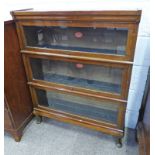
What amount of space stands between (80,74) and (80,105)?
32 cm

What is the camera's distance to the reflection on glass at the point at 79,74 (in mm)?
1214

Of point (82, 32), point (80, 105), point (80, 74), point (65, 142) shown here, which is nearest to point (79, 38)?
point (82, 32)

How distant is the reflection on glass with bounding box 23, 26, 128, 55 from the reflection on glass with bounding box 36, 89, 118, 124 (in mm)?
445

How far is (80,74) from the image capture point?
1.33 metres

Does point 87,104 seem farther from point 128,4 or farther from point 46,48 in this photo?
point 128,4

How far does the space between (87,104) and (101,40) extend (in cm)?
60

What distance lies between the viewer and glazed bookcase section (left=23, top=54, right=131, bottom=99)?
114 centimetres

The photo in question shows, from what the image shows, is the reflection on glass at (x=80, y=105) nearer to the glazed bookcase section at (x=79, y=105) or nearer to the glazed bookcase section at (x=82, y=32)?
the glazed bookcase section at (x=79, y=105)

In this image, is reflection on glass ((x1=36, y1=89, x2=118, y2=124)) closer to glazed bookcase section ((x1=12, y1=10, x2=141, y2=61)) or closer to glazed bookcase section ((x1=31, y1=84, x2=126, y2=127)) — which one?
glazed bookcase section ((x1=31, y1=84, x2=126, y2=127))

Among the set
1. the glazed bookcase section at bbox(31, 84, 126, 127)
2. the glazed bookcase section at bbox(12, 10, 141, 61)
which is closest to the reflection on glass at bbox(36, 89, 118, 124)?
the glazed bookcase section at bbox(31, 84, 126, 127)

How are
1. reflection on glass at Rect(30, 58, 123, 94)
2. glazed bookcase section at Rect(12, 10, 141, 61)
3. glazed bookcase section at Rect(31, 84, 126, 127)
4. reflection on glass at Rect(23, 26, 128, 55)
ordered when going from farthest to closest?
glazed bookcase section at Rect(31, 84, 126, 127), reflection on glass at Rect(30, 58, 123, 94), reflection on glass at Rect(23, 26, 128, 55), glazed bookcase section at Rect(12, 10, 141, 61)
